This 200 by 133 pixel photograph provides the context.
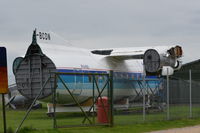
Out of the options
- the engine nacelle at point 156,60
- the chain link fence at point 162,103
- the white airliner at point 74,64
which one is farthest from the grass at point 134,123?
the engine nacelle at point 156,60

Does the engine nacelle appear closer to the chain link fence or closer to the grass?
the chain link fence

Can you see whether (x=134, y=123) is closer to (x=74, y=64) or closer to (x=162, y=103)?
(x=162, y=103)

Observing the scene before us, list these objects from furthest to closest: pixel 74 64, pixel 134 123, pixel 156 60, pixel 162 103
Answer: pixel 156 60 < pixel 74 64 < pixel 162 103 < pixel 134 123

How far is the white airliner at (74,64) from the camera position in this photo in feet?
83.2

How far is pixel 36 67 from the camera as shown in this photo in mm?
26016

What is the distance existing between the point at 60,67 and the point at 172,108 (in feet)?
21.1

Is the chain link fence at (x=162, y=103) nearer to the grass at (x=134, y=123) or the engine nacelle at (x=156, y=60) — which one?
the grass at (x=134, y=123)

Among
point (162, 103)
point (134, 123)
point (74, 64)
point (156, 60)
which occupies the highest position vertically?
point (156, 60)

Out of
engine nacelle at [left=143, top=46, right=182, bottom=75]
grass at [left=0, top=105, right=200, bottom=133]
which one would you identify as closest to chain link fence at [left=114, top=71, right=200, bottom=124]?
grass at [left=0, top=105, right=200, bottom=133]

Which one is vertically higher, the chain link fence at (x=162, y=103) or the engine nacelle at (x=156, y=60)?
the engine nacelle at (x=156, y=60)

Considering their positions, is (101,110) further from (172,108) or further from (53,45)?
(53,45)

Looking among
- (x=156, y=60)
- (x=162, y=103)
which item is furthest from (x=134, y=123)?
(x=156, y=60)

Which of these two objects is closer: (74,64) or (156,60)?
(74,64)

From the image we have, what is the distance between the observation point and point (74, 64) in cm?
2669
